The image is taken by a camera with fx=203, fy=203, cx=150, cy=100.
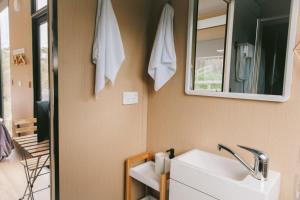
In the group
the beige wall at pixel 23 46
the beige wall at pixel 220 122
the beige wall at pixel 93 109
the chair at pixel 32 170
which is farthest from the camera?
the beige wall at pixel 23 46

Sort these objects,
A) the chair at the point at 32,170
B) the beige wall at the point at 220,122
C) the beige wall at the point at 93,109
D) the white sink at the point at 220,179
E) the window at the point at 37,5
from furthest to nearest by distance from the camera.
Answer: the chair at the point at 32,170, the window at the point at 37,5, the beige wall at the point at 93,109, the beige wall at the point at 220,122, the white sink at the point at 220,179

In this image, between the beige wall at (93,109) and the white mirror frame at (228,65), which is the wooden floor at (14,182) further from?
the white mirror frame at (228,65)

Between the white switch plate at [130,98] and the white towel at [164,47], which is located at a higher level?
the white towel at [164,47]

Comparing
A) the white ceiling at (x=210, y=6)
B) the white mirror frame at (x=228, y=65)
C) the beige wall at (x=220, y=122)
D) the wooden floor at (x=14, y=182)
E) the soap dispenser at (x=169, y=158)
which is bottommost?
the wooden floor at (x=14, y=182)

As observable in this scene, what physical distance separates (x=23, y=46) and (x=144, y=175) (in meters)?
1.75

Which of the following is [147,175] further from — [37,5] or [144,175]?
[37,5]

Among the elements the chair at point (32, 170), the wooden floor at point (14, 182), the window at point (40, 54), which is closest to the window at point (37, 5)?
the window at point (40, 54)

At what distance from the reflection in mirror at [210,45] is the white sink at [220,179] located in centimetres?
51

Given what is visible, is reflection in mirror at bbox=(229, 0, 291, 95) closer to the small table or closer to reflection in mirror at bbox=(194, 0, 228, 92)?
reflection in mirror at bbox=(194, 0, 228, 92)

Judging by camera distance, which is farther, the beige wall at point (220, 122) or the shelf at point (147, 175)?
the shelf at point (147, 175)

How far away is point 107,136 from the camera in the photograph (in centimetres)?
161

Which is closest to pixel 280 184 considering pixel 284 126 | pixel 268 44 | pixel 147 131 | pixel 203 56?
pixel 284 126

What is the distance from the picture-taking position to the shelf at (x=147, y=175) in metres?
1.52

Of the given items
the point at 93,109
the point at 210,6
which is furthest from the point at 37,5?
the point at 210,6
